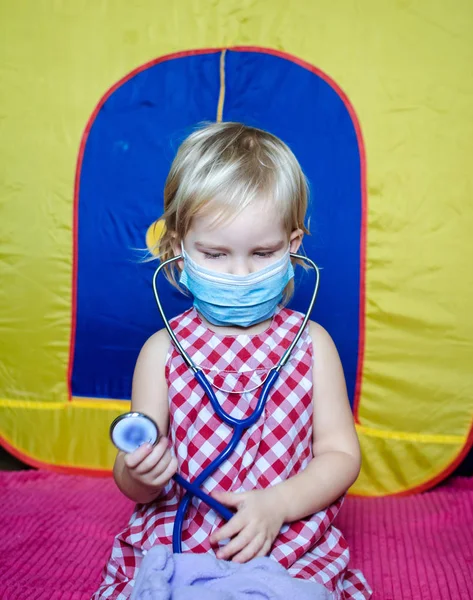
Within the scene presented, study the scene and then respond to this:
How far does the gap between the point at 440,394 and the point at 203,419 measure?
2.26 ft

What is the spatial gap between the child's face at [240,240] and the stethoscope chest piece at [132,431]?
0.31m

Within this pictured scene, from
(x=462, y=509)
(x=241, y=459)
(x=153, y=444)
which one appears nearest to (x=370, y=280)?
(x=462, y=509)

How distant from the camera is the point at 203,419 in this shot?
4.15ft

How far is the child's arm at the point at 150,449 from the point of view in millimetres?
1058

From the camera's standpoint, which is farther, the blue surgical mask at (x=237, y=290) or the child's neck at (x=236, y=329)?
the child's neck at (x=236, y=329)

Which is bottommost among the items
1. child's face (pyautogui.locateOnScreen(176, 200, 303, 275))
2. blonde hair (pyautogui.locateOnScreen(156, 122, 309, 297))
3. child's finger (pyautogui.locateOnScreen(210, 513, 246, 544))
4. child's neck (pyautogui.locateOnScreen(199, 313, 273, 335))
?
child's finger (pyautogui.locateOnScreen(210, 513, 246, 544))

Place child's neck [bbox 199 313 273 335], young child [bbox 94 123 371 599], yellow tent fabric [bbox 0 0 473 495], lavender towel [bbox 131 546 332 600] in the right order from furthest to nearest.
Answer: yellow tent fabric [bbox 0 0 473 495] → child's neck [bbox 199 313 273 335] → young child [bbox 94 123 371 599] → lavender towel [bbox 131 546 332 600]

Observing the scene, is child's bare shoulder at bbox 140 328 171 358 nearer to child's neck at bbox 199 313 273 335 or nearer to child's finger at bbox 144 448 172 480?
child's neck at bbox 199 313 273 335

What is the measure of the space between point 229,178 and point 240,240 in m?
0.11

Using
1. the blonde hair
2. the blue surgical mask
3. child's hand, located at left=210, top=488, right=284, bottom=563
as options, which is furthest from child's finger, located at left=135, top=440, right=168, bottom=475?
the blonde hair

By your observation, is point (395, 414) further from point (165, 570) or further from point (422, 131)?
point (165, 570)

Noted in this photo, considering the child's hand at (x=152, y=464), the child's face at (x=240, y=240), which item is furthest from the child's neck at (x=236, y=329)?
the child's hand at (x=152, y=464)

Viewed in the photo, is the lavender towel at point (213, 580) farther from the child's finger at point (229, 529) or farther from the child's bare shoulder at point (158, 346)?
the child's bare shoulder at point (158, 346)

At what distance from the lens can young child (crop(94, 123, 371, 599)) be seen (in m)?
1.21
